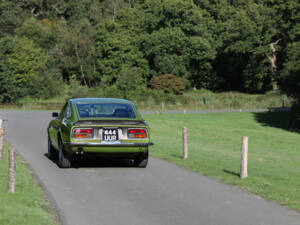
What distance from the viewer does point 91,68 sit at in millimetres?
86812

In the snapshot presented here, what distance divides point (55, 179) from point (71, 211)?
11.5ft

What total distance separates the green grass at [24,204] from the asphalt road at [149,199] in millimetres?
254

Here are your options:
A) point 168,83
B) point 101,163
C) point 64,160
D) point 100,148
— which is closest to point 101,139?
point 100,148

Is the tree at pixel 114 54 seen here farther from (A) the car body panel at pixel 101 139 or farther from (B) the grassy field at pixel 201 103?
(A) the car body panel at pixel 101 139

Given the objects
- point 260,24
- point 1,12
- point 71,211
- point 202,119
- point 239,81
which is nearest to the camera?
point 71,211

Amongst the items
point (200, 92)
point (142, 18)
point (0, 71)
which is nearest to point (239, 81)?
point (200, 92)

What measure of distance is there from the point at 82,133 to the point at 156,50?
6986 cm

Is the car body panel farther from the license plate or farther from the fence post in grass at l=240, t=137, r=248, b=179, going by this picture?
the fence post in grass at l=240, t=137, r=248, b=179

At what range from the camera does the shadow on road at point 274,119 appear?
160ft

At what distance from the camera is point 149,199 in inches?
409

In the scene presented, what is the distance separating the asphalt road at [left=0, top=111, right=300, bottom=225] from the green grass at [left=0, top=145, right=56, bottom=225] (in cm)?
25

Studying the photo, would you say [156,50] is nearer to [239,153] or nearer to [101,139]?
[239,153]

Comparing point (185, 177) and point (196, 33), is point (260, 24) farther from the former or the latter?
point (185, 177)

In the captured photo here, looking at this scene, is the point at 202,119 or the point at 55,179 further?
the point at 202,119
